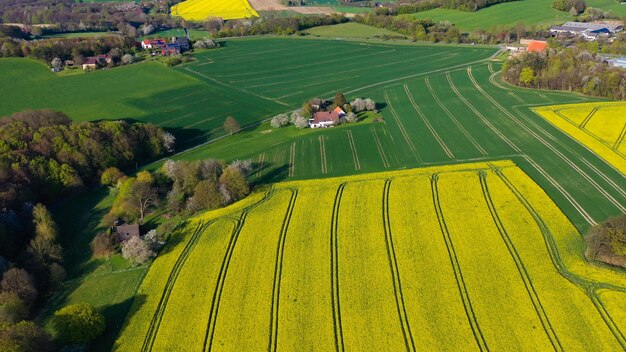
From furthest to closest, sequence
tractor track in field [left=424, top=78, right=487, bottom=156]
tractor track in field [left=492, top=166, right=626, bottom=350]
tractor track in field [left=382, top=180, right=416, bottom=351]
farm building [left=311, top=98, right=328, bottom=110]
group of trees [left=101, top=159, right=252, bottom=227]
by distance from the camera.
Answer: farm building [left=311, top=98, right=328, bottom=110]
tractor track in field [left=424, top=78, right=487, bottom=156]
group of trees [left=101, top=159, right=252, bottom=227]
tractor track in field [left=492, top=166, right=626, bottom=350]
tractor track in field [left=382, top=180, right=416, bottom=351]

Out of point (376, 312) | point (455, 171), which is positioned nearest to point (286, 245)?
point (376, 312)

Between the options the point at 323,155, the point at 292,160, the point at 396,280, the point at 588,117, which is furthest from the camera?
the point at 588,117

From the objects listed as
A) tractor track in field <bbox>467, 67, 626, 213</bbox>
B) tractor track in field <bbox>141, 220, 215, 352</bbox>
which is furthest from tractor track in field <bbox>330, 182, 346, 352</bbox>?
tractor track in field <bbox>467, 67, 626, 213</bbox>

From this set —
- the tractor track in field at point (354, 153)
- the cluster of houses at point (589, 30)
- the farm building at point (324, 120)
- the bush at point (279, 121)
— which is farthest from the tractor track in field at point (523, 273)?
the cluster of houses at point (589, 30)

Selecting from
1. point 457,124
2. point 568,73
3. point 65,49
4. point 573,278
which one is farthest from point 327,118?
point 65,49

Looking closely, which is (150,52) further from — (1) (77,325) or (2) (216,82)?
(1) (77,325)

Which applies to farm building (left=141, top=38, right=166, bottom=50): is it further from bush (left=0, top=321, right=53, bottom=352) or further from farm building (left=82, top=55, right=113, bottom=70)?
bush (left=0, top=321, right=53, bottom=352)

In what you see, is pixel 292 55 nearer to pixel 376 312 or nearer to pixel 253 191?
pixel 253 191
